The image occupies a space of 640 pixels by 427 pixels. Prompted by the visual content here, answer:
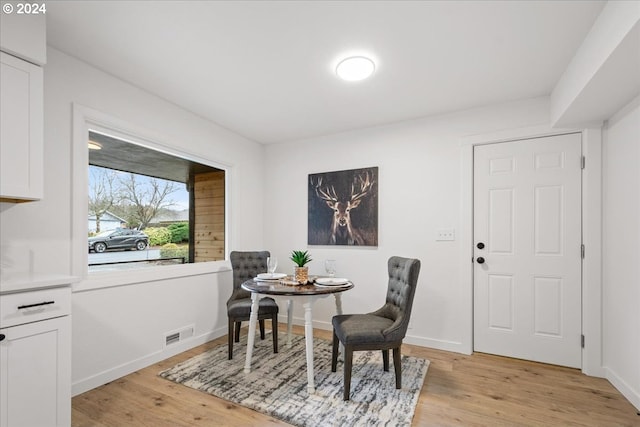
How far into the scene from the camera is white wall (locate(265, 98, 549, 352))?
3061 mm

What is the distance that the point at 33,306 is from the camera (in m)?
1.57

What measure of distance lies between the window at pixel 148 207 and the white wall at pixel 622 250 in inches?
145

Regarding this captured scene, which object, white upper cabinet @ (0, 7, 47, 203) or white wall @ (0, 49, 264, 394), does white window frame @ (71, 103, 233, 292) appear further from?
white upper cabinet @ (0, 7, 47, 203)

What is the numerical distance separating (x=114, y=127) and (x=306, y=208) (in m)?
2.19

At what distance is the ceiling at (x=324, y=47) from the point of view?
1759 mm

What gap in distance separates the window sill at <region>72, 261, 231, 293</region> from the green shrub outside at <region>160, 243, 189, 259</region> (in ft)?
0.64

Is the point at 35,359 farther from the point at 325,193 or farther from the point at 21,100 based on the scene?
the point at 325,193

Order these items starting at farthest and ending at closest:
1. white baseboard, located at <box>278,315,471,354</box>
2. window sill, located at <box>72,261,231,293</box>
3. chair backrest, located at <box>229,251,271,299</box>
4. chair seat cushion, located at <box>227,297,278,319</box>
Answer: chair backrest, located at <box>229,251,271,299</box> → white baseboard, located at <box>278,315,471,354</box> → chair seat cushion, located at <box>227,297,278,319</box> → window sill, located at <box>72,261,231,293</box>

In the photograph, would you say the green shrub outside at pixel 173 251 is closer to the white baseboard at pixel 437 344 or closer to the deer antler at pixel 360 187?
the deer antler at pixel 360 187

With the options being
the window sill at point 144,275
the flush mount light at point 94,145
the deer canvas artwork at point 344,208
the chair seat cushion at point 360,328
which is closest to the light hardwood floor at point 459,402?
the chair seat cushion at point 360,328

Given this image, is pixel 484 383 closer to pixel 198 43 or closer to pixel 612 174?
pixel 612 174

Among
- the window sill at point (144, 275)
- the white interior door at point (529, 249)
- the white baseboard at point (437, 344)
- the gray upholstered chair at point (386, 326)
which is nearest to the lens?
the gray upholstered chair at point (386, 326)

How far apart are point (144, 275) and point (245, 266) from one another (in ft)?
3.19

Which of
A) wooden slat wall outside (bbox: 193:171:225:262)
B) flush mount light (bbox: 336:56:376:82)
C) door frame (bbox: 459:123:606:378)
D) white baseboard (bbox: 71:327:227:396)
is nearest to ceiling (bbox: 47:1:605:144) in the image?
flush mount light (bbox: 336:56:376:82)
